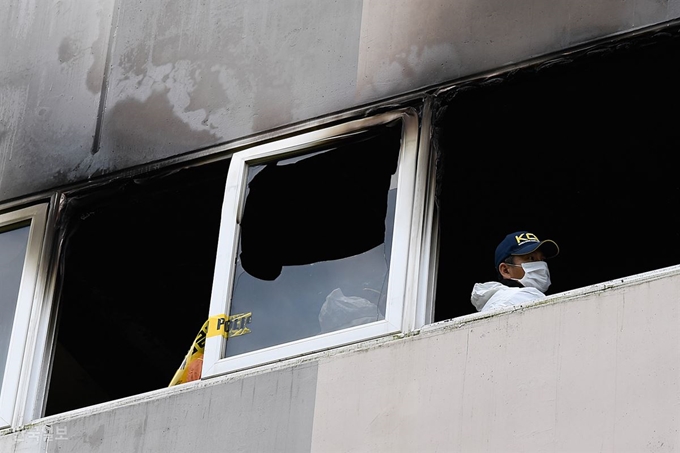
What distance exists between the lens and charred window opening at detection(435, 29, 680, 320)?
6.99 m

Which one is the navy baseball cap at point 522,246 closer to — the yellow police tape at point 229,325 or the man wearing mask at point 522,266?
the man wearing mask at point 522,266

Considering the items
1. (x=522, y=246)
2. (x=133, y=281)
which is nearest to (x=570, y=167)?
(x=522, y=246)

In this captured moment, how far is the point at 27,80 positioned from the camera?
881cm

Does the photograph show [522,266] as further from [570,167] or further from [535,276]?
[570,167]

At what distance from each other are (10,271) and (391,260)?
266 cm

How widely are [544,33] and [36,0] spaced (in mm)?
3580

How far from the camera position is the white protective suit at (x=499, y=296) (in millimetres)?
6613

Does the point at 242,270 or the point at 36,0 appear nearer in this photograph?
the point at 242,270

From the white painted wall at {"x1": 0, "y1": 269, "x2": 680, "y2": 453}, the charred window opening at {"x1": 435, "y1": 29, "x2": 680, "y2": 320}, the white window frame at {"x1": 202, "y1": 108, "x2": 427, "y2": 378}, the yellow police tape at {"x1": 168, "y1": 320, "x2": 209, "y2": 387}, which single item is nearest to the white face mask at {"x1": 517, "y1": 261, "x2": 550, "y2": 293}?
the charred window opening at {"x1": 435, "y1": 29, "x2": 680, "y2": 320}

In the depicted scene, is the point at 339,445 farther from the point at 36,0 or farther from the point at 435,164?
the point at 36,0

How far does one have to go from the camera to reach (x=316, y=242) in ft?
24.4

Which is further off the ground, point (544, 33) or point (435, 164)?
point (544, 33)

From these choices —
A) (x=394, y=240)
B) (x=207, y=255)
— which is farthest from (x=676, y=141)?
(x=207, y=255)

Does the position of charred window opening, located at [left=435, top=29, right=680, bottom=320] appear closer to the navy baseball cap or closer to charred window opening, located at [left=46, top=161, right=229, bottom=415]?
the navy baseball cap
